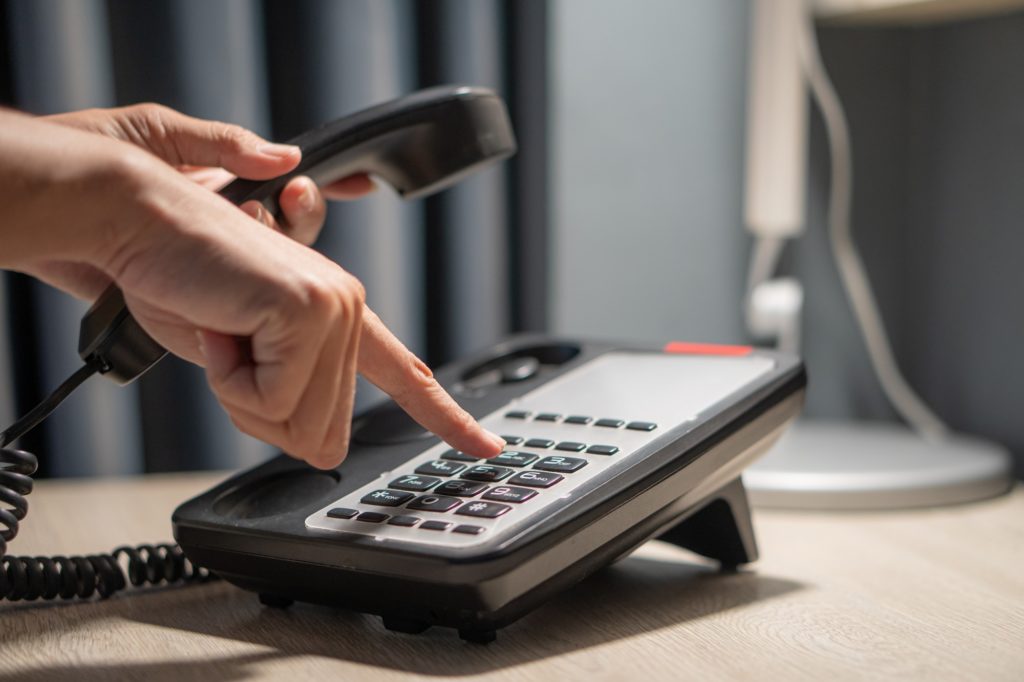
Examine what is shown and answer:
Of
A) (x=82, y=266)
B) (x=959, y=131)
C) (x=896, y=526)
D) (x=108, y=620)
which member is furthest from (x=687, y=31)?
(x=108, y=620)

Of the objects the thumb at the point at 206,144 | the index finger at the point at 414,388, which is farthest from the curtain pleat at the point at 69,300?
the index finger at the point at 414,388

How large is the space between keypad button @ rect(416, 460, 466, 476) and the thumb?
189 mm

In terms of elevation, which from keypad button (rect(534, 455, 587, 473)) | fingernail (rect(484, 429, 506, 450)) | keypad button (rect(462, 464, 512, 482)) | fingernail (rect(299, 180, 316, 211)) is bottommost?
keypad button (rect(462, 464, 512, 482))

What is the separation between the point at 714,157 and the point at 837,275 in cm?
17

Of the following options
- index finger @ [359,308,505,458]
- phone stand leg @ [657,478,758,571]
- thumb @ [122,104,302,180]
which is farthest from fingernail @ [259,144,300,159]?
phone stand leg @ [657,478,758,571]

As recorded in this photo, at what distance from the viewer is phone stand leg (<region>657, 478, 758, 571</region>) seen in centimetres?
56

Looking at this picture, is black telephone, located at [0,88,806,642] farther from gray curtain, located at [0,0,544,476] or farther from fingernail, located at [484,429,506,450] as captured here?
gray curtain, located at [0,0,544,476]

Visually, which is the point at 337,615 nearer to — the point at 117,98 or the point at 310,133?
the point at 310,133

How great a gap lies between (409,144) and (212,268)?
32 centimetres

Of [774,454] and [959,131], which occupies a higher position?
[959,131]

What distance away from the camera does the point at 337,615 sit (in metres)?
0.49

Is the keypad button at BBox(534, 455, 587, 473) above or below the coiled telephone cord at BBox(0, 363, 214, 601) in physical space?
above

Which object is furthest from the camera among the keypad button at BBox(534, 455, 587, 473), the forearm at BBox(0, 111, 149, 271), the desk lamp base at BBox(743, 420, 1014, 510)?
the desk lamp base at BBox(743, 420, 1014, 510)

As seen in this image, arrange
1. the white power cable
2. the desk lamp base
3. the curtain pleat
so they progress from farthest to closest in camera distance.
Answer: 1. the white power cable
2. the curtain pleat
3. the desk lamp base
